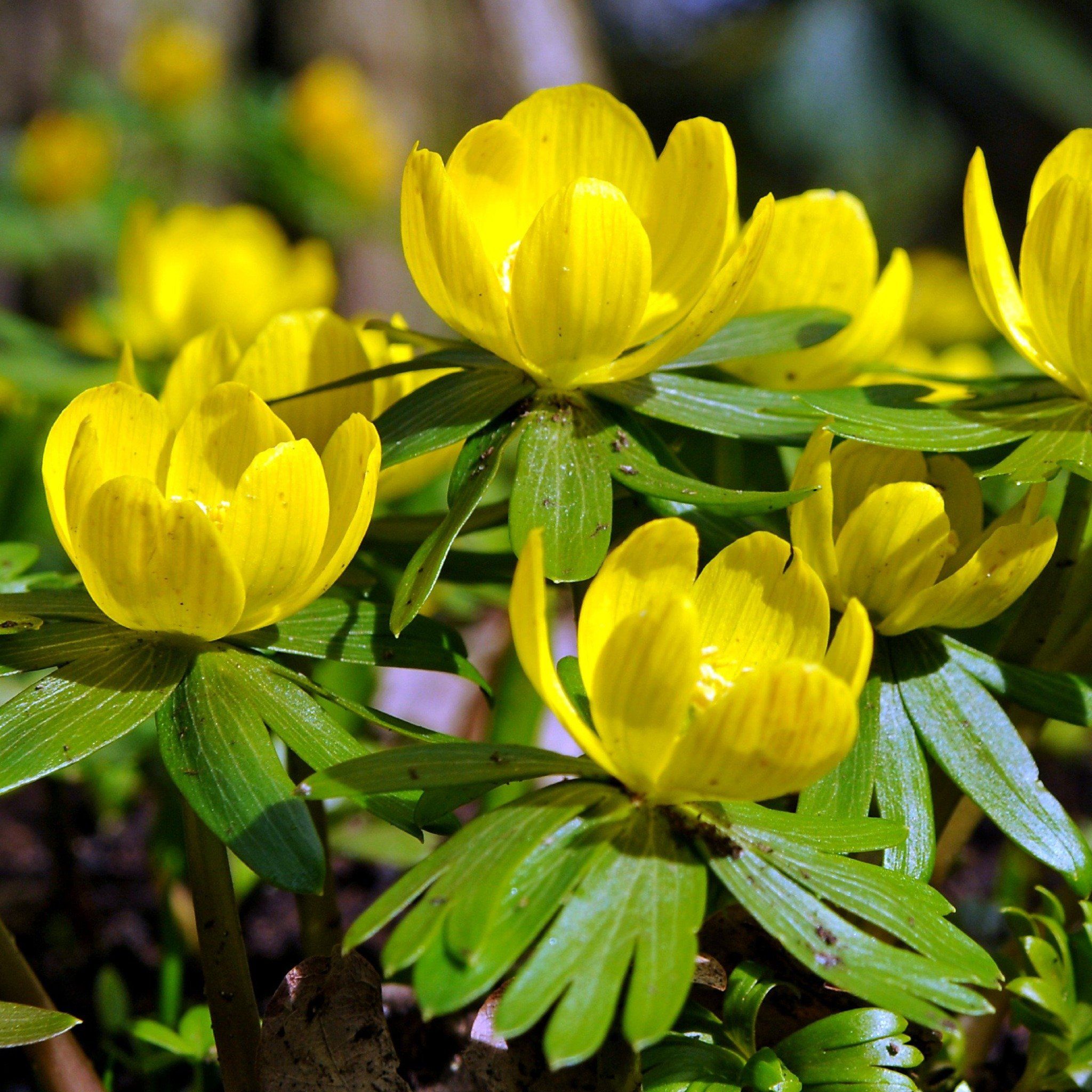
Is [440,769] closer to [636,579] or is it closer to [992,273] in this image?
[636,579]

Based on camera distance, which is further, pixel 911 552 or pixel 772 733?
pixel 911 552

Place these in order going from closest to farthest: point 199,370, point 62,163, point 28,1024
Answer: point 28,1024
point 199,370
point 62,163

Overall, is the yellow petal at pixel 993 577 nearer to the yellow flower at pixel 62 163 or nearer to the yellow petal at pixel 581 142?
the yellow petal at pixel 581 142

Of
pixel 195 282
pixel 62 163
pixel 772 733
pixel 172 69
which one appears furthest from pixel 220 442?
pixel 172 69

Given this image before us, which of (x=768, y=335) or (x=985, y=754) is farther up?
(x=768, y=335)

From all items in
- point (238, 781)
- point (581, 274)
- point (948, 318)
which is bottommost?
point (948, 318)

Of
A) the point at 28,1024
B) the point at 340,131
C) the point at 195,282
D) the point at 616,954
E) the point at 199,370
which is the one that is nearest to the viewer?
the point at 616,954

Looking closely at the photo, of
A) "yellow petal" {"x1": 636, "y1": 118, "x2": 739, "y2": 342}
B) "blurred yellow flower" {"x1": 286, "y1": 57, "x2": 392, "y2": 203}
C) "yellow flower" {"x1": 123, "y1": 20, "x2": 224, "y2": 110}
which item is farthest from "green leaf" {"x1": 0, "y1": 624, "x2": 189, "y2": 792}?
"yellow flower" {"x1": 123, "y1": 20, "x2": 224, "y2": 110}

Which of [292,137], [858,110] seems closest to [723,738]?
[292,137]

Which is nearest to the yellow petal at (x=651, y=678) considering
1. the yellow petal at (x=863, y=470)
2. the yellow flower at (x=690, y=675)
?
the yellow flower at (x=690, y=675)
